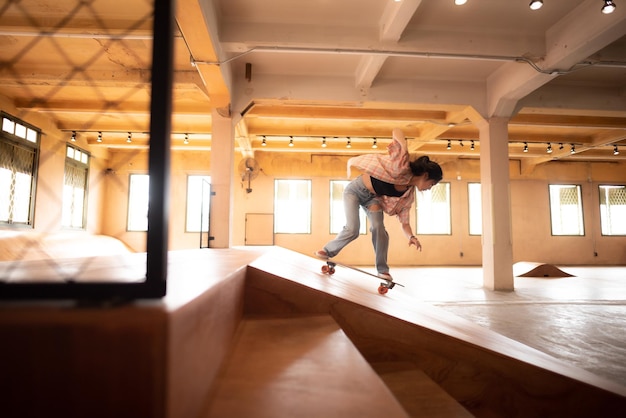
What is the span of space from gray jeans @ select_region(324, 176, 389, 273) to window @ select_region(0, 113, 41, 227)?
291 inches

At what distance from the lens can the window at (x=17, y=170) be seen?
22.5ft

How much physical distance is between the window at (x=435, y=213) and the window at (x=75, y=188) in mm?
10656

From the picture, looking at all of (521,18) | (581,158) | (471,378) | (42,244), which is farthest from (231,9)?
(581,158)

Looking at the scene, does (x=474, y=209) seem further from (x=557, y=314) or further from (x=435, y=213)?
(x=557, y=314)

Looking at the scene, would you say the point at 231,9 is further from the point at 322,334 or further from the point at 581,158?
the point at 581,158

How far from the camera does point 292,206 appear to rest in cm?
1171

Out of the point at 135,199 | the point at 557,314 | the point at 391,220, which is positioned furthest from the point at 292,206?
the point at 557,314

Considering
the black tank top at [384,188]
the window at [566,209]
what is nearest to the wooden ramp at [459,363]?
the black tank top at [384,188]

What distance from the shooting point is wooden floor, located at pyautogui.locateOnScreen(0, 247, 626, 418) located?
511mm

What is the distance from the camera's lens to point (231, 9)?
449 centimetres

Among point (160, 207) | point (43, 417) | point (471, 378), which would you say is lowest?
point (471, 378)

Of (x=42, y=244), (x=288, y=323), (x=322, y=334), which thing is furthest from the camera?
(x=42, y=244)

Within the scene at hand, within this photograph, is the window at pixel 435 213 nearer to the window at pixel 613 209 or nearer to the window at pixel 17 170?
the window at pixel 613 209

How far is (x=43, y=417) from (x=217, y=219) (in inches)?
217
